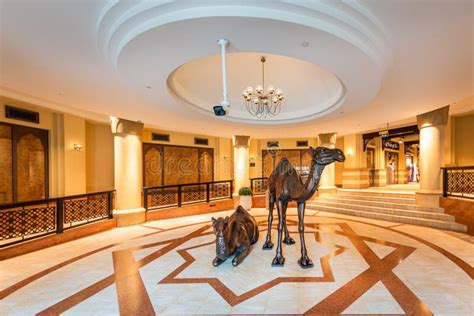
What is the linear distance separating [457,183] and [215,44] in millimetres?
7191

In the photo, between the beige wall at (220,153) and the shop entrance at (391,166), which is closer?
the beige wall at (220,153)

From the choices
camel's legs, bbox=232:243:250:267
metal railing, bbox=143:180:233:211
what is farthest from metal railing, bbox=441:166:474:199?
metal railing, bbox=143:180:233:211

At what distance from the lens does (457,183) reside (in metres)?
5.79

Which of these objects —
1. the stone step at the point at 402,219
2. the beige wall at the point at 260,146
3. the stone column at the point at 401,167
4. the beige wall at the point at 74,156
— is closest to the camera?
the stone step at the point at 402,219

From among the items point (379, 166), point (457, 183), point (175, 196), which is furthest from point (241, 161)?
point (379, 166)

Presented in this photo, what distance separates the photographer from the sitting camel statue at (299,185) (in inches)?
114

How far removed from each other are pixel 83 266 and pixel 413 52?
565 centimetres

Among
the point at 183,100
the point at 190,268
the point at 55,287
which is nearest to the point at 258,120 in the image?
the point at 183,100

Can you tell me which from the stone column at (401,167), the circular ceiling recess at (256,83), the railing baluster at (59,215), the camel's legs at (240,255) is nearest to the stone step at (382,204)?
the circular ceiling recess at (256,83)

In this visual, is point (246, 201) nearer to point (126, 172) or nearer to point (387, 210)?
point (126, 172)

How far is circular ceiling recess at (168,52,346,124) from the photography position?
4.67 metres

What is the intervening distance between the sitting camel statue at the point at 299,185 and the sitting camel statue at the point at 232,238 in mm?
538

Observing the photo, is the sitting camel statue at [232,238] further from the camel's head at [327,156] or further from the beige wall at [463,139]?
the beige wall at [463,139]

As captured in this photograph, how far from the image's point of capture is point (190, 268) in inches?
129
